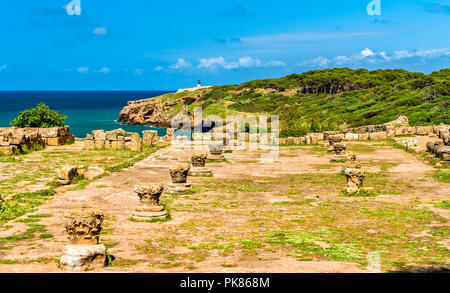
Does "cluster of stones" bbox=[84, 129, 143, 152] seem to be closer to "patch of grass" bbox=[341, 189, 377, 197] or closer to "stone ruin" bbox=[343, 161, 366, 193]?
"stone ruin" bbox=[343, 161, 366, 193]

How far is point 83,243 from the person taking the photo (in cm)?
917

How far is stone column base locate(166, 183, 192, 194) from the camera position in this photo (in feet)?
57.3

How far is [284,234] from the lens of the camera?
11.7 m

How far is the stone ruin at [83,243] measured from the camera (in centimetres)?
876

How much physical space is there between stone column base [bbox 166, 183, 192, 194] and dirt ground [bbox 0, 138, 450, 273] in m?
0.41

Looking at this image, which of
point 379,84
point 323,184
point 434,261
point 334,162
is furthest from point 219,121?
point 434,261

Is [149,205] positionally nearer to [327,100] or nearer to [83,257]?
[83,257]

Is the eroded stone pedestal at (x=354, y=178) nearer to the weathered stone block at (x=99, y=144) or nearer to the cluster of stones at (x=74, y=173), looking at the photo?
the cluster of stones at (x=74, y=173)

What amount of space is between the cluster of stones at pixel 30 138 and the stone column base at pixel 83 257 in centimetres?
1996

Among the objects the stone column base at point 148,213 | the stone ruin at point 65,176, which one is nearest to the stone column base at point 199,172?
the stone ruin at point 65,176

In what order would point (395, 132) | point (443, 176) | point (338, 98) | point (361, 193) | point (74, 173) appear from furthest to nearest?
point (338, 98)
point (395, 132)
point (443, 176)
point (74, 173)
point (361, 193)

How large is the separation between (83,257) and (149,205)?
483cm

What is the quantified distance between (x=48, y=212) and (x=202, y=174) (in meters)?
8.48

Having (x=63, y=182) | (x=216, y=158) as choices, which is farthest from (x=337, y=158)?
(x=63, y=182)
